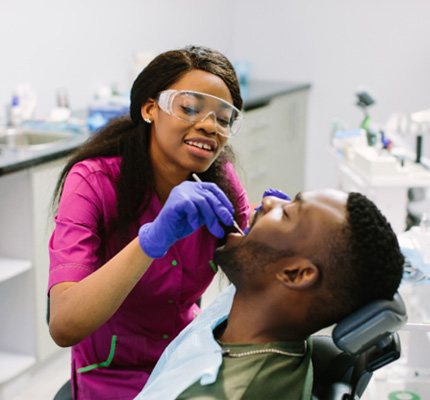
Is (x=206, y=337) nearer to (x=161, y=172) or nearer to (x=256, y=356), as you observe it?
(x=256, y=356)

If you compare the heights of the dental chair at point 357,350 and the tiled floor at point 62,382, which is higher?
the dental chair at point 357,350

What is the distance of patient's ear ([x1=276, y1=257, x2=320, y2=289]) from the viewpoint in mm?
1284

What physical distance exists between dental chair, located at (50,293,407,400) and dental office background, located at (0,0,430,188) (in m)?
2.86

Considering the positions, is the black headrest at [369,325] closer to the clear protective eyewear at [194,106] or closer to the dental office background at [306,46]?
the clear protective eyewear at [194,106]

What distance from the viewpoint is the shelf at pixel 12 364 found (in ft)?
9.09

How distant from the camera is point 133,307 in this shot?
1760 millimetres

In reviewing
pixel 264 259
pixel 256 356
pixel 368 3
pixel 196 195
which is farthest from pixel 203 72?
pixel 368 3

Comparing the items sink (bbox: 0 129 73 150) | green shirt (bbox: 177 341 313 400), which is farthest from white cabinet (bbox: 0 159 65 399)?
green shirt (bbox: 177 341 313 400)

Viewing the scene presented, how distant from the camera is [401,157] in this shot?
2.95m

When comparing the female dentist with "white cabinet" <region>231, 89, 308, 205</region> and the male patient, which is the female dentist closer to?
the male patient

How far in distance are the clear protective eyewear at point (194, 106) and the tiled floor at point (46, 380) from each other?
5.19 ft

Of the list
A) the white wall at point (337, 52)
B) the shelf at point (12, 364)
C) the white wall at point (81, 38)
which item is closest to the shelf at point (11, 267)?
the shelf at point (12, 364)

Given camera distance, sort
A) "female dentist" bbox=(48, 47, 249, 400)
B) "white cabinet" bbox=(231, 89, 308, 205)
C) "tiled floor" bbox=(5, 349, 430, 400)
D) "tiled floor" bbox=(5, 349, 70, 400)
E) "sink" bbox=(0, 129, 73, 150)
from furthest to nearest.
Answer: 1. "white cabinet" bbox=(231, 89, 308, 205)
2. "sink" bbox=(0, 129, 73, 150)
3. "tiled floor" bbox=(5, 349, 70, 400)
4. "tiled floor" bbox=(5, 349, 430, 400)
5. "female dentist" bbox=(48, 47, 249, 400)

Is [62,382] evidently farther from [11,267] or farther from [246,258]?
[246,258]
